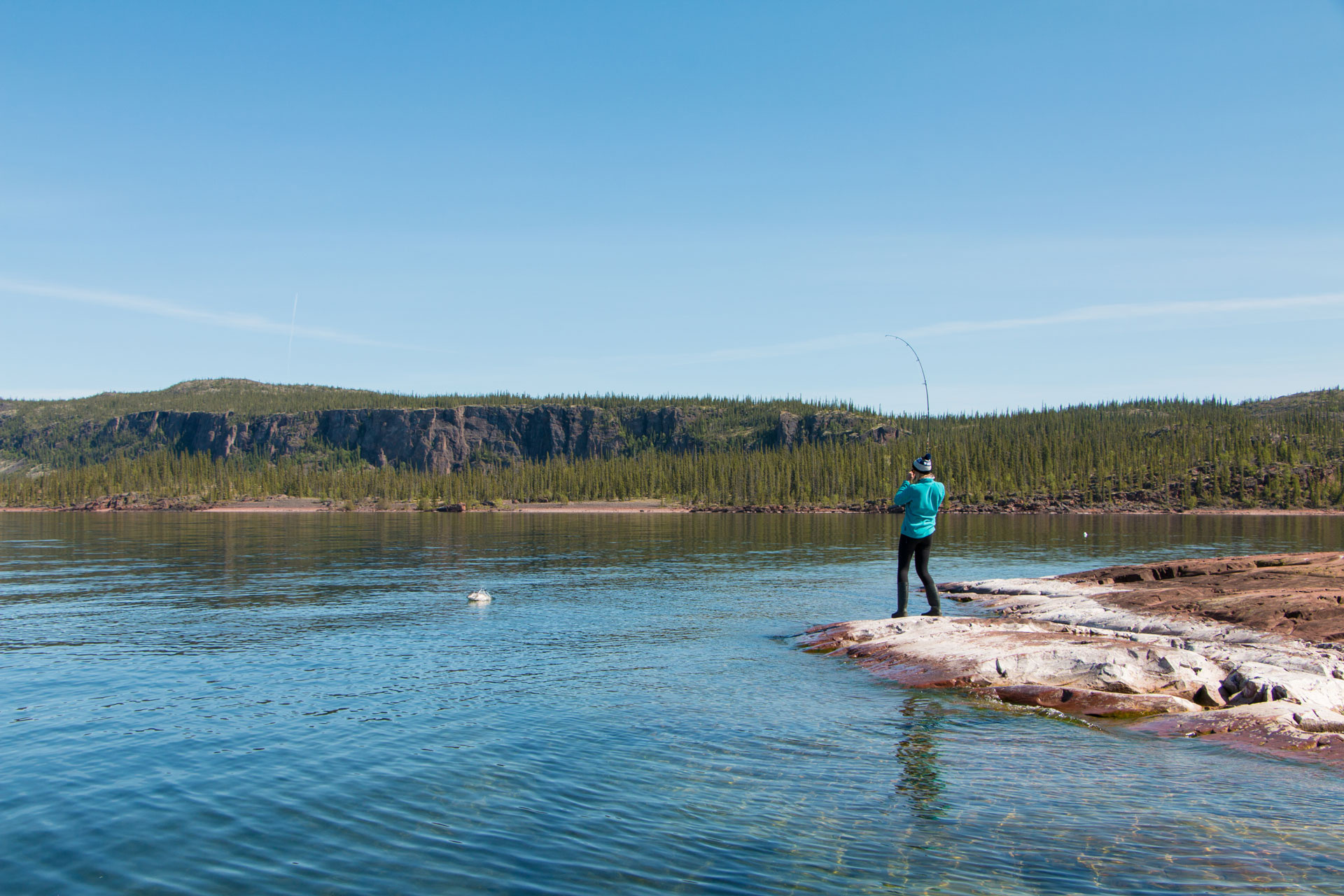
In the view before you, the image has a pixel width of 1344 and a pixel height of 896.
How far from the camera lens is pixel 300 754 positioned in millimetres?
12523

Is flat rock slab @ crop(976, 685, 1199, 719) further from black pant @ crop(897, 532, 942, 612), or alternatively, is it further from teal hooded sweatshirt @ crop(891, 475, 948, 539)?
teal hooded sweatshirt @ crop(891, 475, 948, 539)

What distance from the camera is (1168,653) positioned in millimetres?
16406

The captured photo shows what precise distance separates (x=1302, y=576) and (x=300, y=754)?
25.8 meters

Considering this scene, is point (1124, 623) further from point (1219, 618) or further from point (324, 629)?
point (324, 629)

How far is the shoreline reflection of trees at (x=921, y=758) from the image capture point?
10.4 meters

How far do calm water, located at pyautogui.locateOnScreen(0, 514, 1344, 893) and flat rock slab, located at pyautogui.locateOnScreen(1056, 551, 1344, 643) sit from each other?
8.48 meters

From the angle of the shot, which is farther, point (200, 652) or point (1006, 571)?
point (1006, 571)

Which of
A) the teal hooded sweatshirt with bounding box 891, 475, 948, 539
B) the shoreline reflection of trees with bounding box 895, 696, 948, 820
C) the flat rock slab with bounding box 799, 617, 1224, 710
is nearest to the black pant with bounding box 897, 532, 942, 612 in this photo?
the teal hooded sweatshirt with bounding box 891, 475, 948, 539

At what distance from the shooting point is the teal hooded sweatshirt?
2161 cm

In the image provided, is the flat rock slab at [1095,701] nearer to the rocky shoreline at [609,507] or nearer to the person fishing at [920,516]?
the person fishing at [920,516]

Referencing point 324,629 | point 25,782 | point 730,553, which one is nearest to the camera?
point 25,782

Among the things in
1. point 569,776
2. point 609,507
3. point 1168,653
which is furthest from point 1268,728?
point 609,507

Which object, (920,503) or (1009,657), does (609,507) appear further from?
(1009,657)

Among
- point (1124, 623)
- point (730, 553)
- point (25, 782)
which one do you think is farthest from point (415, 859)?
point (730, 553)
